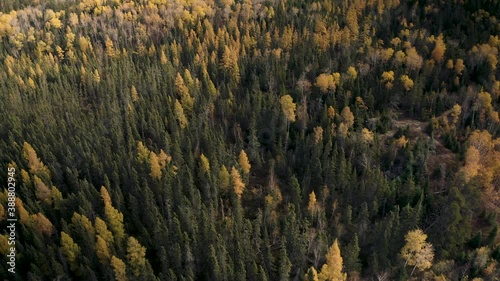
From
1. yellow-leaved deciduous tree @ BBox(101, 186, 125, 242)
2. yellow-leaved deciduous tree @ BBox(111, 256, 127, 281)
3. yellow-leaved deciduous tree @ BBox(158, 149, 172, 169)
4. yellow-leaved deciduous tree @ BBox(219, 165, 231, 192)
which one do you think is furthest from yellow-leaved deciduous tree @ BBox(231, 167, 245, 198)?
yellow-leaved deciduous tree @ BBox(111, 256, 127, 281)

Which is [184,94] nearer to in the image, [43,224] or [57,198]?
[57,198]

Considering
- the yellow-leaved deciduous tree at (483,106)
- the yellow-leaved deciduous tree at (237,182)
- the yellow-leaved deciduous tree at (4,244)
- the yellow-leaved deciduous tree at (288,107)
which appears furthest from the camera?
the yellow-leaved deciduous tree at (288,107)

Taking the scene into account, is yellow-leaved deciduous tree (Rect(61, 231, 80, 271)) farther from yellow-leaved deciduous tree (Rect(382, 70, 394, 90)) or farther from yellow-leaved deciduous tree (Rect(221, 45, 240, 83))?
yellow-leaved deciduous tree (Rect(382, 70, 394, 90))

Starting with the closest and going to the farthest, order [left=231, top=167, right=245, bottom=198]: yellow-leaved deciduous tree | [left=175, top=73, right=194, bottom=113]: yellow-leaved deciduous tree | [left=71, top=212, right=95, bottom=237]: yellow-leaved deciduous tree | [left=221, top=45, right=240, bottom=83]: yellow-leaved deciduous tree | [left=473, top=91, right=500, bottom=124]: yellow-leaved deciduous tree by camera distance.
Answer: [left=71, top=212, right=95, bottom=237]: yellow-leaved deciduous tree < [left=231, top=167, right=245, bottom=198]: yellow-leaved deciduous tree < [left=473, top=91, right=500, bottom=124]: yellow-leaved deciduous tree < [left=175, top=73, right=194, bottom=113]: yellow-leaved deciduous tree < [left=221, top=45, right=240, bottom=83]: yellow-leaved deciduous tree

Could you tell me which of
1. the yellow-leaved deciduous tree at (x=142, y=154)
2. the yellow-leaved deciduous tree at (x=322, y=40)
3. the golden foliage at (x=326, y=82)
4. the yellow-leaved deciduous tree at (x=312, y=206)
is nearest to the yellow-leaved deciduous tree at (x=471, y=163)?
the yellow-leaved deciduous tree at (x=312, y=206)

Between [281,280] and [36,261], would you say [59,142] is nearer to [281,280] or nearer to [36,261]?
[36,261]

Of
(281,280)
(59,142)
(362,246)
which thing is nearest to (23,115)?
(59,142)

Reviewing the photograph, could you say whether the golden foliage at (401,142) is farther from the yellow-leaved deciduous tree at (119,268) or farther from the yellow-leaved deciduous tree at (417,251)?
the yellow-leaved deciduous tree at (119,268)

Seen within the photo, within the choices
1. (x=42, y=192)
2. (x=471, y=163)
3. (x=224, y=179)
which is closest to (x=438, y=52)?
(x=471, y=163)
